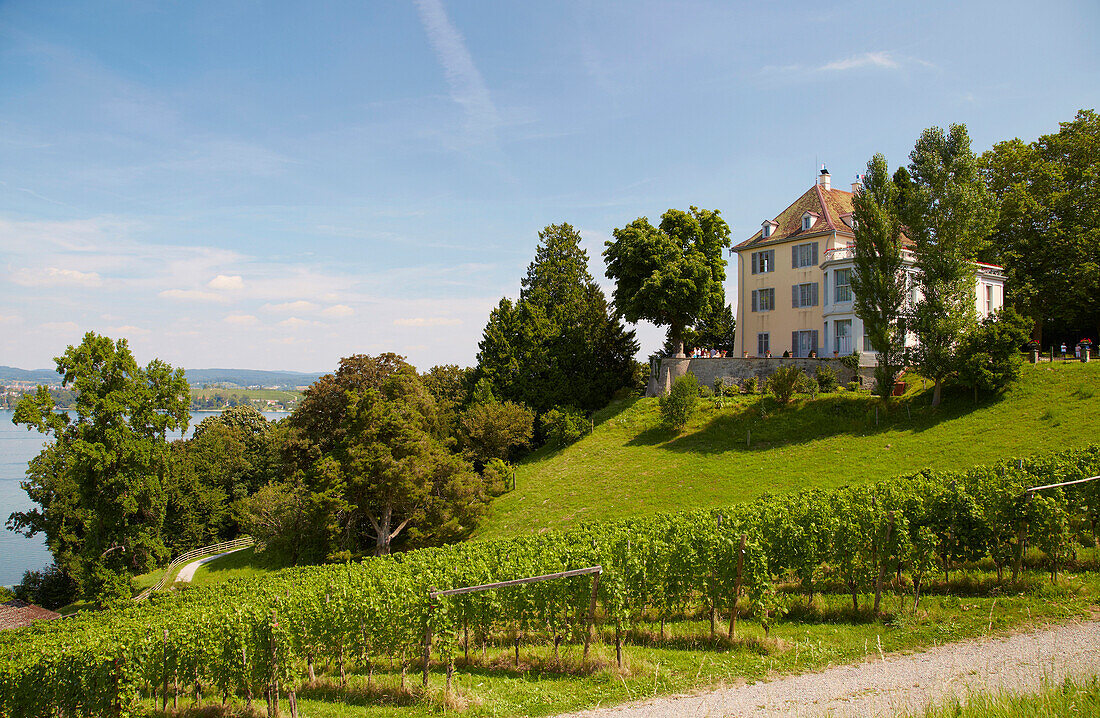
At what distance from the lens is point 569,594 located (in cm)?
1347

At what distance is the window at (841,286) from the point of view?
37938 millimetres

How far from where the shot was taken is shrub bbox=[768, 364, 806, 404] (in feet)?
116

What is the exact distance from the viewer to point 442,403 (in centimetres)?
4856

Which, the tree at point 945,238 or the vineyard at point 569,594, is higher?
the tree at point 945,238

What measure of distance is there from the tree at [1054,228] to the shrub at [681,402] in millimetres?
22101

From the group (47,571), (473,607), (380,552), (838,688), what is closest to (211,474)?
(47,571)

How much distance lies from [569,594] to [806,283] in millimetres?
36205

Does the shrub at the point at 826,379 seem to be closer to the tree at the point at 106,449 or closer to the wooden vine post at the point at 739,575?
the wooden vine post at the point at 739,575

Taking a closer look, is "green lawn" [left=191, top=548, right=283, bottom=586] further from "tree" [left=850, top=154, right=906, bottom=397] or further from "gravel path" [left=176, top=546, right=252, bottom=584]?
"tree" [left=850, top=154, right=906, bottom=397]

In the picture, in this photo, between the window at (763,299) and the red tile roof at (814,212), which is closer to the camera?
the red tile roof at (814,212)

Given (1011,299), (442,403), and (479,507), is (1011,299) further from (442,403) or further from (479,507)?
(442,403)

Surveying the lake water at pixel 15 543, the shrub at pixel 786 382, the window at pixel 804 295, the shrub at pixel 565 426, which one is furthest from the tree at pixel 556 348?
the lake water at pixel 15 543

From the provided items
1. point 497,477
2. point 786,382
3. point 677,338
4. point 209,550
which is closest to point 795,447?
point 786,382

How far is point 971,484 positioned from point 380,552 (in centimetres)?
2702
